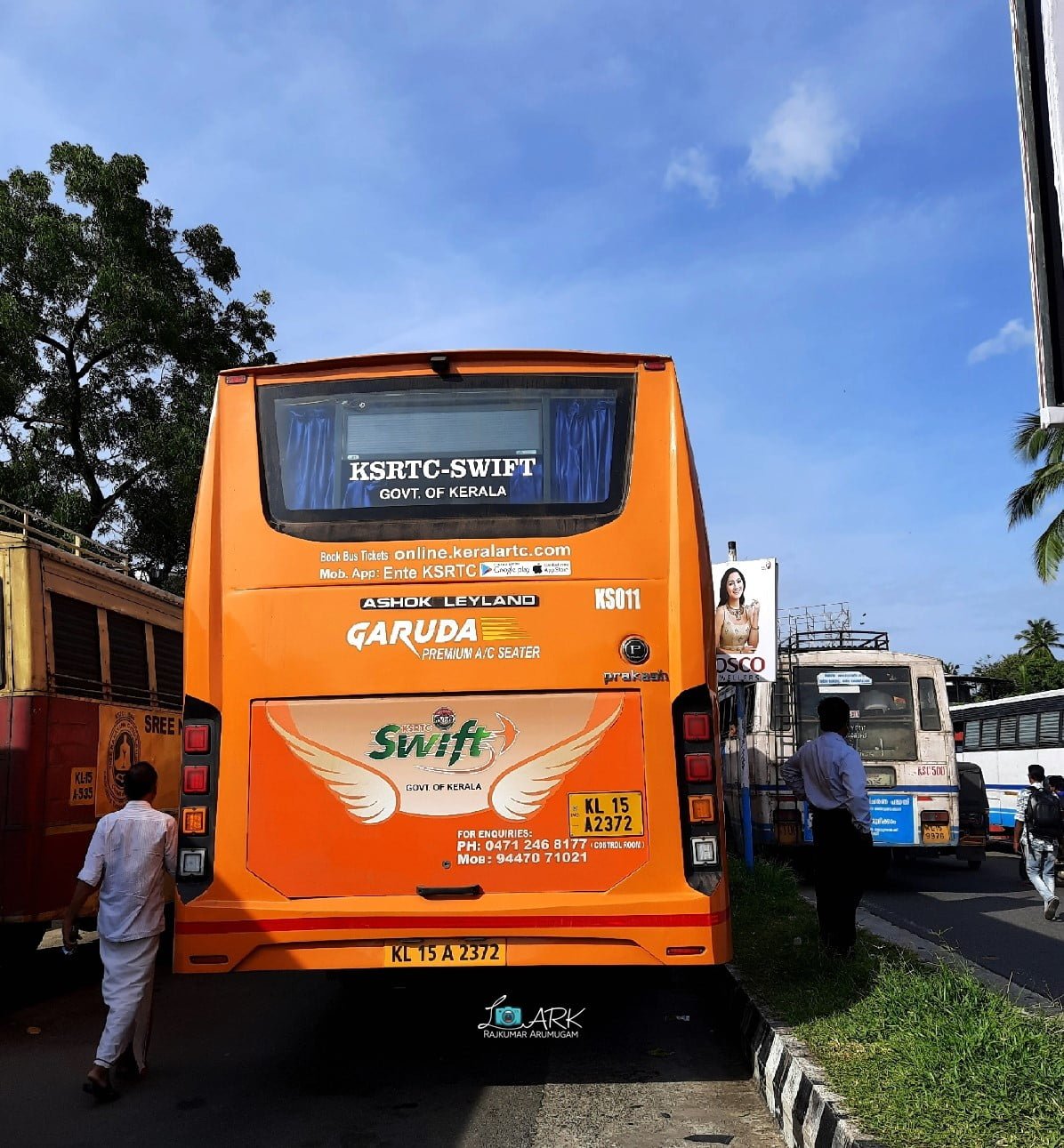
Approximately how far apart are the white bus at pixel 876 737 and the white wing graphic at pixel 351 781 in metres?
10.2

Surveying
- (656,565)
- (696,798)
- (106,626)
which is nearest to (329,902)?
(696,798)

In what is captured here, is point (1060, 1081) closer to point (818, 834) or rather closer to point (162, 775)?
point (818, 834)

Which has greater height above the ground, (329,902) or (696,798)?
(696,798)

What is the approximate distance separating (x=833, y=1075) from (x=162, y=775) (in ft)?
24.3

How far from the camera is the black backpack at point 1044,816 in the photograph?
13.3 m

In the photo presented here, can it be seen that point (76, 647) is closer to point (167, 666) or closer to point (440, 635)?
point (167, 666)

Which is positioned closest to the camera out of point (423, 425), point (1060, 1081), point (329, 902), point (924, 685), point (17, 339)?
point (1060, 1081)

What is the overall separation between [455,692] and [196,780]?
1330 millimetres

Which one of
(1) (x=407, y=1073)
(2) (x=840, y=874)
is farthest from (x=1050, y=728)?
(1) (x=407, y=1073)

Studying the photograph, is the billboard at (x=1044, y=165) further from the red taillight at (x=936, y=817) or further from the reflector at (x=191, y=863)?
the red taillight at (x=936, y=817)

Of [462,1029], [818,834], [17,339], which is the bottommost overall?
[462,1029]

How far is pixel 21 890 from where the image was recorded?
767 cm

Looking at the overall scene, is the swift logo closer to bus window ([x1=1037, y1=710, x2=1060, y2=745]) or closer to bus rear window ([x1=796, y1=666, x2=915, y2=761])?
bus rear window ([x1=796, y1=666, x2=915, y2=761])

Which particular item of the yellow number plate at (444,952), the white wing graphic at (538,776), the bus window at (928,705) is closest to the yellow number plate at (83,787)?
the yellow number plate at (444,952)
